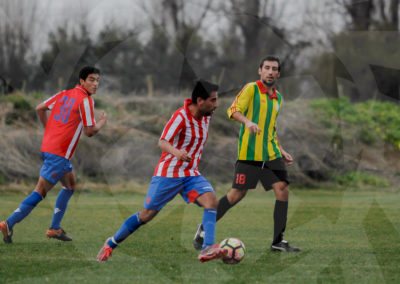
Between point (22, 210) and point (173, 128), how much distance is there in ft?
7.74

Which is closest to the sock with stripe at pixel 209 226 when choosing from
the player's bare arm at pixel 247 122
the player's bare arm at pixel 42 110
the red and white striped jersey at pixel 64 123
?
the player's bare arm at pixel 247 122

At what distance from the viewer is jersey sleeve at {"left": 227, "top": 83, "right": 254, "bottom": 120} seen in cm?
622

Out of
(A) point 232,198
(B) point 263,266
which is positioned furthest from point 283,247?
(B) point 263,266

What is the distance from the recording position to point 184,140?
18.0 ft

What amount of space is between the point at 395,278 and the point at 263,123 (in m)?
2.37

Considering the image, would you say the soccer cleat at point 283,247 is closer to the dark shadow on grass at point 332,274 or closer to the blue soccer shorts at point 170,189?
the dark shadow on grass at point 332,274

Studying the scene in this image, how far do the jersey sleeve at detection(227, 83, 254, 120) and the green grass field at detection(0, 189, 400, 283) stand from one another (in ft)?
4.85

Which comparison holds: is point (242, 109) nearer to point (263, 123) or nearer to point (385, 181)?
point (263, 123)

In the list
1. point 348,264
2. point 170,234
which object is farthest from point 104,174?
point 348,264

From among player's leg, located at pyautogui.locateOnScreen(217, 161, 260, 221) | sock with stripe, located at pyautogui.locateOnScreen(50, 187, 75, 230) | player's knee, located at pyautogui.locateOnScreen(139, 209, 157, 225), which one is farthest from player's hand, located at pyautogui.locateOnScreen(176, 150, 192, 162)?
sock with stripe, located at pyautogui.locateOnScreen(50, 187, 75, 230)

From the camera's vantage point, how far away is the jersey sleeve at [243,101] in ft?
20.4

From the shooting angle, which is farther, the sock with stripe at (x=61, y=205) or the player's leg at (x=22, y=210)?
the sock with stripe at (x=61, y=205)

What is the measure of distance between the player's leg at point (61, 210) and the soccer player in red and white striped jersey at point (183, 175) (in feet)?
5.63

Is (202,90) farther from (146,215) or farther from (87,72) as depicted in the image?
(87,72)
